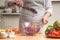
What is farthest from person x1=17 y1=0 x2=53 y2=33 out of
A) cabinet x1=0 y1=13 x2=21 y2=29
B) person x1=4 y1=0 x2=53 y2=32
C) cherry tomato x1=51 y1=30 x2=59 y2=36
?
cabinet x1=0 y1=13 x2=21 y2=29

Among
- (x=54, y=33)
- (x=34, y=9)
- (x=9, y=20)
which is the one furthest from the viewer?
(x=9, y=20)

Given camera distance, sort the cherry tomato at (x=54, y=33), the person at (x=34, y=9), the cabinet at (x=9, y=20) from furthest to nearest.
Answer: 1. the cabinet at (x=9, y=20)
2. the person at (x=34, y=9)
3. the cherry tomato at (x=54, y=33)

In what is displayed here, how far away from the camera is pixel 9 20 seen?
159 inches

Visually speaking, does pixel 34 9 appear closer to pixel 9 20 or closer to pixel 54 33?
pixel 54 33

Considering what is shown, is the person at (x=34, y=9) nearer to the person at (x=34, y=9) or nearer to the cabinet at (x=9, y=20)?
the person at (x=34, y=9)

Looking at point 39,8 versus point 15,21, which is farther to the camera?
point 15,21

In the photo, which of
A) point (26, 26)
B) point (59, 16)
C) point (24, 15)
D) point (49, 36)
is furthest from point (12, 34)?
point (59, 16)

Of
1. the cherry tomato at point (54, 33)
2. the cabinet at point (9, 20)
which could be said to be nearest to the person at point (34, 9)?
the cherry tomato at point (54, 33)

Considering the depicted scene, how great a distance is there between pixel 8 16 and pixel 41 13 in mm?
2243

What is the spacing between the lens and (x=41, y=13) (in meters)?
1.82

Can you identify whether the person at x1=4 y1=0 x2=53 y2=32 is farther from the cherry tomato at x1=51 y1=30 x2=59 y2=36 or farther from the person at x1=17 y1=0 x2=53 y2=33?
the cherry tomato at x1=51 y1=30 x2=59 y2=36

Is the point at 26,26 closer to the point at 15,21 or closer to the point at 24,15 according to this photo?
the point at 24,15

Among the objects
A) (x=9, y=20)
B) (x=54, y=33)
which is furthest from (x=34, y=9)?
(x=9, y=20)

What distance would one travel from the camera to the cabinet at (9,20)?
3.93m
